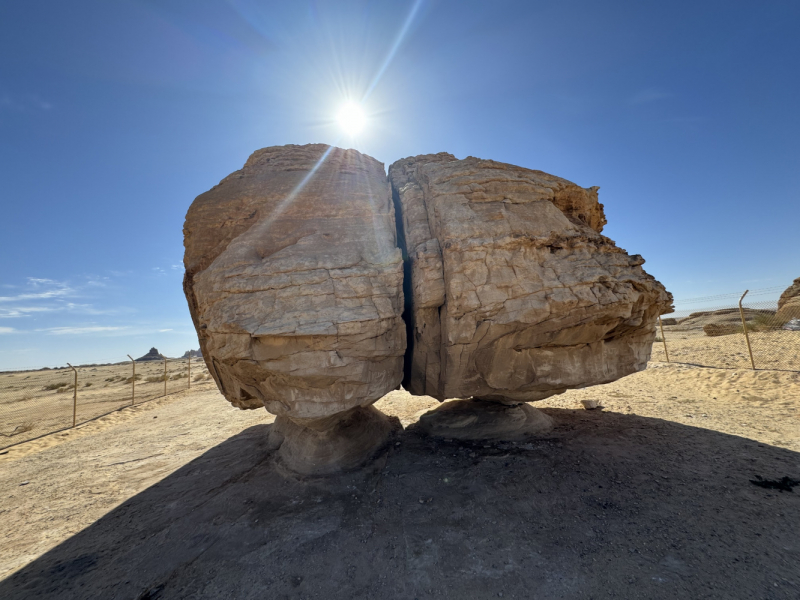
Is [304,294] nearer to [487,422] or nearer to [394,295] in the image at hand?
[394,295]

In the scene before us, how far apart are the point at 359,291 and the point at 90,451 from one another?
32.7 ft

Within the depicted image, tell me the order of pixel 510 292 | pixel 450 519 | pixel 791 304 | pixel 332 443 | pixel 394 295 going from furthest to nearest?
pixel 791 304, pixel 332 443, pixel 394 295, pixel 510 292, pixel 450 519

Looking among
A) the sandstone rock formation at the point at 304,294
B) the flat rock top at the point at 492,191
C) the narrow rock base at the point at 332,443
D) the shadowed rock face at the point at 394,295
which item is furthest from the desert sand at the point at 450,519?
the flat rock top at the point at 492,191

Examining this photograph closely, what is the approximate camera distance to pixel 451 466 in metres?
5.73

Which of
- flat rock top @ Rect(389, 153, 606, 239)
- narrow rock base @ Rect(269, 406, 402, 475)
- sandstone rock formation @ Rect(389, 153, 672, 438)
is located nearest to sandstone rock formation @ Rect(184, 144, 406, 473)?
narrow rock base @ Rect(269, 406, 402, 475)

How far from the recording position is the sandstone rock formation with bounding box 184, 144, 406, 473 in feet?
16.6

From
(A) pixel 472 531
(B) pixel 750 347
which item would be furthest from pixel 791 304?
(A) pixel 472 531

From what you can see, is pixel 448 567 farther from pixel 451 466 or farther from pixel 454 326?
pixel 454 326

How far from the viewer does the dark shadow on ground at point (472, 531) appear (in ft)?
11.2

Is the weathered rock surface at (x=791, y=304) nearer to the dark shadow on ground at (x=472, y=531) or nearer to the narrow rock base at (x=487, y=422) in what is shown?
the dark shadow on ground at (x=472, y=531)

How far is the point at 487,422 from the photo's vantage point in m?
6.89

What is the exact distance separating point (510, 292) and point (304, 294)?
3.31m

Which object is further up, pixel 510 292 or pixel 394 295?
pixel 394 295

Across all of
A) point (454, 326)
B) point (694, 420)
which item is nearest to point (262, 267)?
point (454, 326)
